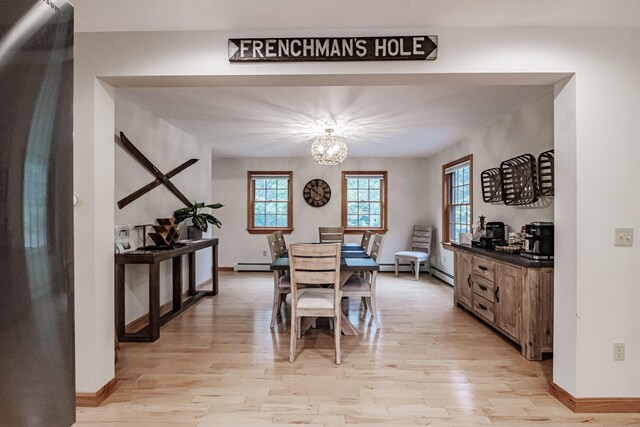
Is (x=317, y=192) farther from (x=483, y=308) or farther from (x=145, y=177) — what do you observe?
(x=483, y=308)

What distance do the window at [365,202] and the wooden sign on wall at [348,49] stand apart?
487 centimetres

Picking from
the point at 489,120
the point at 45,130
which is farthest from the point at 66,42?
the point at 489,120

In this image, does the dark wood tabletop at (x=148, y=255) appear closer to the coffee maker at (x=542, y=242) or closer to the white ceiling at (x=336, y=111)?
the white ceiling at (x=336, y=111)

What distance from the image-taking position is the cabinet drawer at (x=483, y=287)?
138 inches

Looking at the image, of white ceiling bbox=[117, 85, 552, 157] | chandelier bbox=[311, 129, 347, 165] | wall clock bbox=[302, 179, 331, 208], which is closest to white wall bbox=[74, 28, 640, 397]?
white ceiling bbox=[117, 85, 552, 157]

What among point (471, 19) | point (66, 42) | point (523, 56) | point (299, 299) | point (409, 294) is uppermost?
point (471, 19)

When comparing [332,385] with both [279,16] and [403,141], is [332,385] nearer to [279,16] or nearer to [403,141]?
[279,16]

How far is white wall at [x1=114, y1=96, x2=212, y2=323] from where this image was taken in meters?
3.54

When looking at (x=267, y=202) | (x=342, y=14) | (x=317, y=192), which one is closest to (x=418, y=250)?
(x=317, y=192)

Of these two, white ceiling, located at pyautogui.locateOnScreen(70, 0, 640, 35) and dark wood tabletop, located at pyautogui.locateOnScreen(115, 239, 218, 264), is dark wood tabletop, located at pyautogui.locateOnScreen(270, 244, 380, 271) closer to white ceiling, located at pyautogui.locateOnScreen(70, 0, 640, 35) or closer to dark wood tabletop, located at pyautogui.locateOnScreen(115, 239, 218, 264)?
dark wood tabletop, located at pyautogui.locateOnScreen(115, 239, 218, 264)

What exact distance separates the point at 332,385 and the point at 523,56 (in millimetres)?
2513

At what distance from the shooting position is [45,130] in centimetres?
68

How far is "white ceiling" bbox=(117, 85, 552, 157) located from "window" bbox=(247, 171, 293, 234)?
1.53 metres

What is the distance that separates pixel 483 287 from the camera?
3.70 meters
